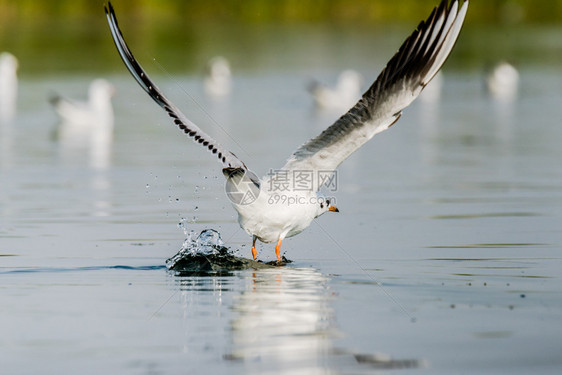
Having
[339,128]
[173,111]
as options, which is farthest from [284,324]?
[173,111]

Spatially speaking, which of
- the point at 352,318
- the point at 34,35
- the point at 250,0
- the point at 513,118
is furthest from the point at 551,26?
the point at 352,318

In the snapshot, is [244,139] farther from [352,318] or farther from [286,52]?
[286,52]

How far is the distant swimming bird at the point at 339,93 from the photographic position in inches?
1153

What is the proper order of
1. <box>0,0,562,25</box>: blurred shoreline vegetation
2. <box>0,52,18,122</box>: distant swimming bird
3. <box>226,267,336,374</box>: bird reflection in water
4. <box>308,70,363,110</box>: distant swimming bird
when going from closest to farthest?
<box>226,267,336,374</box>: bird reflection in water → <box>308,70,363,110</box>: distant swimming bird → <box>0,52,18,122</box>: distant swimming bird → <box>0,0,562,25</box>: blurred shoreline vegetation

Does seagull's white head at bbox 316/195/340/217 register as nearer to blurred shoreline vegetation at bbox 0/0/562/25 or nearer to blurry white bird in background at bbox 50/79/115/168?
blurry white bird in background at bbox 50/79/115/168

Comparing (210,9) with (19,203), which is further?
(210,9)

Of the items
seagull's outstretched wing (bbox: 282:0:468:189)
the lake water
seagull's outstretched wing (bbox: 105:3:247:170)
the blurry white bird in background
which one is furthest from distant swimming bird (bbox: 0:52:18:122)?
seagull's outstretched wing (bbox: 282:0:468:189)

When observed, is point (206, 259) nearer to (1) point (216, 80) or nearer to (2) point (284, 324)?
(2) point (284, 324)

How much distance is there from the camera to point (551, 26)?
7019 cm

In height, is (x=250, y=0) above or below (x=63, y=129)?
above

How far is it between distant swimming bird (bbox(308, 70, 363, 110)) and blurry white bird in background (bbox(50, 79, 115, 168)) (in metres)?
5.53

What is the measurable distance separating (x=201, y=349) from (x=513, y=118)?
789 inches

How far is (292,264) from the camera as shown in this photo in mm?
11008

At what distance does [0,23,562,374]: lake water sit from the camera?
7355 millimetres
